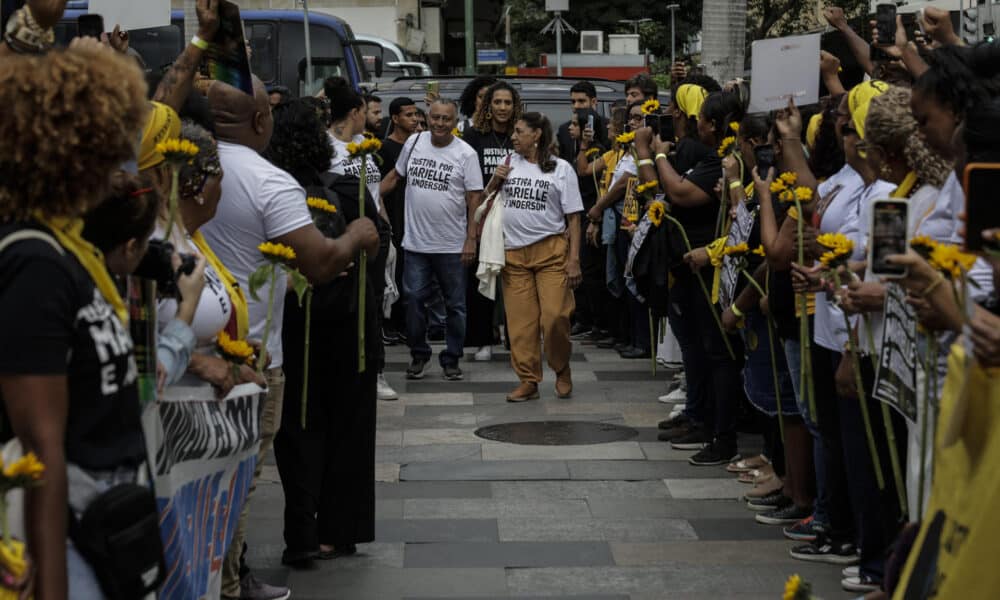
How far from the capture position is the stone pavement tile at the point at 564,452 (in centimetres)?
907

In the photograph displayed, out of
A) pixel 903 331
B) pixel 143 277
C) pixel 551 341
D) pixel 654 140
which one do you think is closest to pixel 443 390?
pixel 551 341

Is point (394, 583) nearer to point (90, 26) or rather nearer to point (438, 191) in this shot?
point (90, 26)

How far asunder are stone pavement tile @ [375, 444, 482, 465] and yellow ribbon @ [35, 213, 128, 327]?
566 centimetres

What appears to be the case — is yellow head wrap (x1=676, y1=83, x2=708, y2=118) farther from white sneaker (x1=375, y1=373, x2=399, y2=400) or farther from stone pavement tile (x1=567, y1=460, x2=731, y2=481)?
white sneaker (x1=375, y1=373, x2=399, y2=400)

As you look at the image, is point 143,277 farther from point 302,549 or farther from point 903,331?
point 302,549

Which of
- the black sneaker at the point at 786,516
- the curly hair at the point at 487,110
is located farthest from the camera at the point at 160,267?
the curly hair at the point at 487,110

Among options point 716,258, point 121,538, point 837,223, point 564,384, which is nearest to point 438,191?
point 564,384

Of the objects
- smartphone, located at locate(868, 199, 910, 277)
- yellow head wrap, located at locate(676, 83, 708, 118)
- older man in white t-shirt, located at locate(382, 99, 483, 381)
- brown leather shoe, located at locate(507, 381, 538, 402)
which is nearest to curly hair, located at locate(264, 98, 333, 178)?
smartphone, located at locate(868, 199, 910, 277)

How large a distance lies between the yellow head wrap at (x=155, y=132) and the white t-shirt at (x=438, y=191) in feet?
24.6

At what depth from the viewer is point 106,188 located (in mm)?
3203

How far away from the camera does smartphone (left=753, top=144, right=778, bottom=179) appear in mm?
7820

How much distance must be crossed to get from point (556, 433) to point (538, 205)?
1.88 meters

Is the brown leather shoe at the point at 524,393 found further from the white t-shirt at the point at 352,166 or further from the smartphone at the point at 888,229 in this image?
the smartphone at the point at 888,229

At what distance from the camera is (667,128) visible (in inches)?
416
